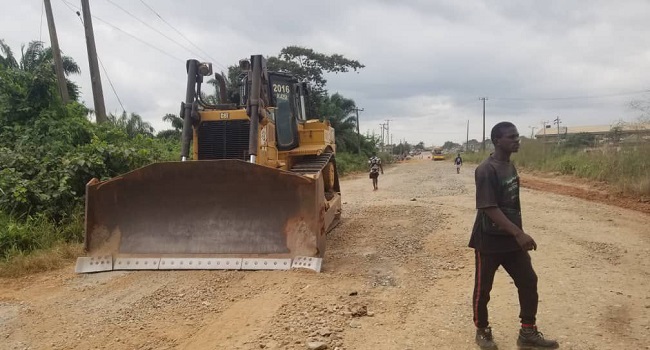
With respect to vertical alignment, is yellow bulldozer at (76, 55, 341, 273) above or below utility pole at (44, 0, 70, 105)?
below

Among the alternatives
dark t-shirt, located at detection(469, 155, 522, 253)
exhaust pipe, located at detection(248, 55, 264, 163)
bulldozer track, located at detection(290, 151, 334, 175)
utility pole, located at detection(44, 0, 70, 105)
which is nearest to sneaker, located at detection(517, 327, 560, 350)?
dark t-shirt, located at detection(469, 155, 522, 253)

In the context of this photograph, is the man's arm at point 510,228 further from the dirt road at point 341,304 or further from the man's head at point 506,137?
the dirt road at point 341,304

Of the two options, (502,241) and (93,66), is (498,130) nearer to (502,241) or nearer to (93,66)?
(502,241)

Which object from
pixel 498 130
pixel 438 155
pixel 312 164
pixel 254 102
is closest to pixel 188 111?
pixel 254 102

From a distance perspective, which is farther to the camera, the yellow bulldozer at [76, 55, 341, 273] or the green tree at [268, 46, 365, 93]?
the green tree at [268, 46, 365, 93]

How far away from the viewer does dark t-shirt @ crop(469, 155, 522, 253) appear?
137 inches

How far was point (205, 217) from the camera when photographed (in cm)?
588

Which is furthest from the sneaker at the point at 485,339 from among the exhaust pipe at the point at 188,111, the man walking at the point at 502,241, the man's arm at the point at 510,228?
the exhaust pipe at the point at 188,111

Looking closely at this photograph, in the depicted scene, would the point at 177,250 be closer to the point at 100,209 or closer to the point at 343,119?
the point at 100,209

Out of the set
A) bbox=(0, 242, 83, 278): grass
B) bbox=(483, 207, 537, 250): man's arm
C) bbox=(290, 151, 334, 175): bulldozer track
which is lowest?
bbox=(0, 242, 83, 278): grass

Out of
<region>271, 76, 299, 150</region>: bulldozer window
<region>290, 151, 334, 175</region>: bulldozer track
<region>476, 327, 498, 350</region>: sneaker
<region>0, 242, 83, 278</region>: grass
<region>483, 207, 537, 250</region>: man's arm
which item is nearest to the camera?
<region>483, 207, 537, 250</region>: man's arm

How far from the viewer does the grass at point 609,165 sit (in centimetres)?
1340

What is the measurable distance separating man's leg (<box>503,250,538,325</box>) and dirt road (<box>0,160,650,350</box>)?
0.97 ft

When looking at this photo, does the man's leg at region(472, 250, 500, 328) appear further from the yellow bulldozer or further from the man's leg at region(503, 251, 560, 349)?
the yellow bulldozer
